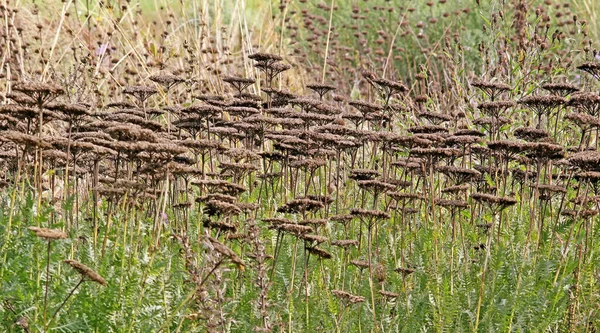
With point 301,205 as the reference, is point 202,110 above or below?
above

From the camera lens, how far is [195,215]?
17.9 feet

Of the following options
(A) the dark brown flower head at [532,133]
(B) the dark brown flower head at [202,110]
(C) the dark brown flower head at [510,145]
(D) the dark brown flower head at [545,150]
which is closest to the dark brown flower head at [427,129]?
(A) the dark brown flower head at [532,133]

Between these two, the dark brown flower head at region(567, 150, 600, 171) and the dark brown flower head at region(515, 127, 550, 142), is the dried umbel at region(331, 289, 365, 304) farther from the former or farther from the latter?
the dark brown flower head at region(515, 127, 550, 142)

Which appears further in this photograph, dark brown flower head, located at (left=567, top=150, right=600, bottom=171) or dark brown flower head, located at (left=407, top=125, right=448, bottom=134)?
dark brown flower head, located at (left=407, top=125, right=448, bottom=134)

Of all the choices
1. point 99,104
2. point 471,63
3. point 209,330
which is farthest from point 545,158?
point 471,63

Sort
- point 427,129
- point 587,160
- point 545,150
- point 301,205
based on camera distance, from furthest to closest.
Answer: point 427,129 → point 545,150 → point 587,160 → point 301,205

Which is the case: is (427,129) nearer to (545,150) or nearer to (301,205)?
(545,150)

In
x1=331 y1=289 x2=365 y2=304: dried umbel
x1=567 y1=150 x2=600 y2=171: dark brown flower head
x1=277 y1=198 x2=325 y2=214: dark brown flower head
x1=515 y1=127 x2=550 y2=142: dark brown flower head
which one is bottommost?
x1=331 y1=289 x2=365 y2=304: dried umbel

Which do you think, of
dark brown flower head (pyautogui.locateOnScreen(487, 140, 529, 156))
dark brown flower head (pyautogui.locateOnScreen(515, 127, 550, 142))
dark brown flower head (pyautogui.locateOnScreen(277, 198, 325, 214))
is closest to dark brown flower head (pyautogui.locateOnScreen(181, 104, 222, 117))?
dark brown flower head (pyautogui.locateOnScreen(277, 198, 325, 214))

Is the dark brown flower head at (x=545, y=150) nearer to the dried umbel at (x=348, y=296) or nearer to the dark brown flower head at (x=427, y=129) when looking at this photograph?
the dark brown flower head at (x=427, y=129)

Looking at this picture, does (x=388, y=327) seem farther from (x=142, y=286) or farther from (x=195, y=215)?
(x=195, y=215)

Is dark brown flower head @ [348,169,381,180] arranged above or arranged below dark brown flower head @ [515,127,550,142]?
below

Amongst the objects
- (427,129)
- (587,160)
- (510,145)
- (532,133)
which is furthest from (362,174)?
(587,160)

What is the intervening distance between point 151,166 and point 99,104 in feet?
17.7
